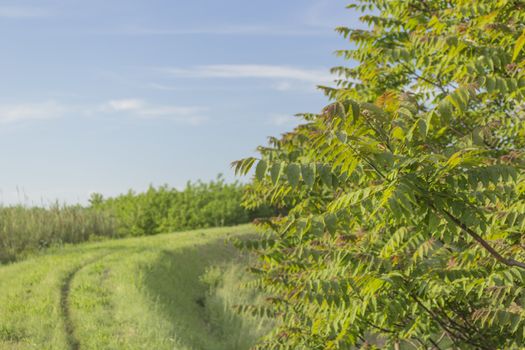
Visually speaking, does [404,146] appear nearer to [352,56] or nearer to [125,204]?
[352,56]

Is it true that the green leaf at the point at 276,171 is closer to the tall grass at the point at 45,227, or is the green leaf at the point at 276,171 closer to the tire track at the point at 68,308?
the tire track at the point at 68,308

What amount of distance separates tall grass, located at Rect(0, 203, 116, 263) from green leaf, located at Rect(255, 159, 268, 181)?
1806 centimetres

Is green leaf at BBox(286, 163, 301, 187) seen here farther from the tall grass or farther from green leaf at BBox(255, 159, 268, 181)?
the tall grass

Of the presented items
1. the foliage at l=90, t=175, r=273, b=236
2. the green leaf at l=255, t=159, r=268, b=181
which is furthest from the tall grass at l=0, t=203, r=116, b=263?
the green leaf at l=255, t=159, r=268, b=181

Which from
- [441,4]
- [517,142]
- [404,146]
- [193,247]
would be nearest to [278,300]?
[517,142]

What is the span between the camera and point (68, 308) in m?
11.8

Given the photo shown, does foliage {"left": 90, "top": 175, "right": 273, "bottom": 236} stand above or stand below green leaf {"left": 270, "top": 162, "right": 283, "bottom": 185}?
below

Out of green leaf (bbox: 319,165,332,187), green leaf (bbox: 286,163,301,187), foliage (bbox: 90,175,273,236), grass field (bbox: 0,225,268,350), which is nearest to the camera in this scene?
green leaf (bbox: 286,163,301,187)

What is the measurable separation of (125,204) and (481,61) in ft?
83.8

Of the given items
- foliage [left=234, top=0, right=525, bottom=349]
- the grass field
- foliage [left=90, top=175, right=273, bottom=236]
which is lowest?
foliage [left=90, top=175, right=273, bottom=236]

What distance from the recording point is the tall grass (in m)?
20.5

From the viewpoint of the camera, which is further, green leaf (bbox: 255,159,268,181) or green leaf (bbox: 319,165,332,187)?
green leaf (bbox: 319,165,332,187)

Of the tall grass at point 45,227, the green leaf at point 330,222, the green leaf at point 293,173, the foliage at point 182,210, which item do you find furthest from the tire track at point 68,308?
the foliage at point 182,210

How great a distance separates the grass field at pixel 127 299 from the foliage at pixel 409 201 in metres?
2.69
